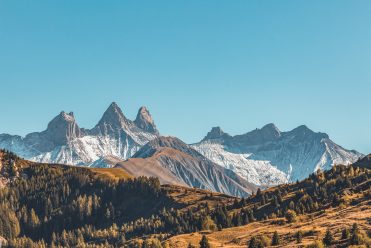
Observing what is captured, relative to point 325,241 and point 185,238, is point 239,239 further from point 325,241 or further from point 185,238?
point 325,241

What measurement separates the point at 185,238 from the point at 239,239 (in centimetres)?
2915

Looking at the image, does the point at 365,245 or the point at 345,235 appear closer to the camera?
the point at 365,245

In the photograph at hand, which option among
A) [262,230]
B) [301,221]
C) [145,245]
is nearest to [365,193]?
[301,221]

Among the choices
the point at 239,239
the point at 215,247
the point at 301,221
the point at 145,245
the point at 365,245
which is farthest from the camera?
the point at 145,245

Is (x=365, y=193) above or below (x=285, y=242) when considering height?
above

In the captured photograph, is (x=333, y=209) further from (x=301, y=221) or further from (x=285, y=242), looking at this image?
(x=285, y=242)

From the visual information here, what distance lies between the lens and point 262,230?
558 ft

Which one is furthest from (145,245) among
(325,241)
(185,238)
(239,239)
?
(325,241)

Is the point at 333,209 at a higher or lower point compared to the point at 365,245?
higher

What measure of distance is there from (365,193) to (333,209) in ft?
62.8

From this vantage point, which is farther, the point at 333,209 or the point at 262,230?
the point at 333,209

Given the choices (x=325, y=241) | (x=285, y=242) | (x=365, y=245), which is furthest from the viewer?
(x=285, y=242)

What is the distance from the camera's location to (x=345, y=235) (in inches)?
4850

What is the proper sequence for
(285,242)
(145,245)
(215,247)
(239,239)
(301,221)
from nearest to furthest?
(285,242), (215,247), (239,239), (301,221), (145,245)
